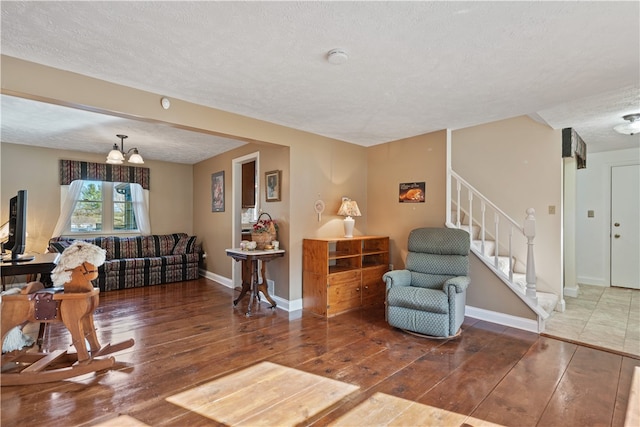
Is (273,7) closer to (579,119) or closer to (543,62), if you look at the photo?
(543,62)

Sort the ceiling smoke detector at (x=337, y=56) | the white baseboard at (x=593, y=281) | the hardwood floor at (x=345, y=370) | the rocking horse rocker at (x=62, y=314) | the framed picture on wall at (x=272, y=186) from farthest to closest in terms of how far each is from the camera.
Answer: the white baseboard at (x=593, y=281) < the framed picture on wall at (x=272, y=186) < the rocking horse rocker at (x=62, y=314) < the ceiling smoke detector at (x=337, y=56) < the hardwood floor at (x=345, y=370)

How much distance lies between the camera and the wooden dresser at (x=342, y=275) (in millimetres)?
3795

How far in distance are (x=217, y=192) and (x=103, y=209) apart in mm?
2180

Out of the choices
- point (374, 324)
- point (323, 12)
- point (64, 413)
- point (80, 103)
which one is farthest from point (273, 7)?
point (374, 324)

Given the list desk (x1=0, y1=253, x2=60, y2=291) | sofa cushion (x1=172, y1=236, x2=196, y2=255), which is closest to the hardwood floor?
desk (x1=0, y1=253, x2=60, y2=291)

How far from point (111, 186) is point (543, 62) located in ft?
21.8

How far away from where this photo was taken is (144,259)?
538 centimetres

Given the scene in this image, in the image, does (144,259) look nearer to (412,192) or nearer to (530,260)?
Answer: (412,192)

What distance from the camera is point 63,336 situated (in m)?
3.10

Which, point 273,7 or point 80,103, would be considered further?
point 80,103

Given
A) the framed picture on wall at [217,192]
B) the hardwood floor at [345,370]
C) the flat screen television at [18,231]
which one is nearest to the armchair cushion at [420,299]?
the hardwood floor at [345,370]

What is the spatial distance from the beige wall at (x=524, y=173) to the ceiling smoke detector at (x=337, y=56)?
132 inches

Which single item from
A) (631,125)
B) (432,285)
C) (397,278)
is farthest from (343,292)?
(631,125)

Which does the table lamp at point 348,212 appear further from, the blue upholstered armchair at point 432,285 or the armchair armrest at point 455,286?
the armchair armrest at point 455,286
